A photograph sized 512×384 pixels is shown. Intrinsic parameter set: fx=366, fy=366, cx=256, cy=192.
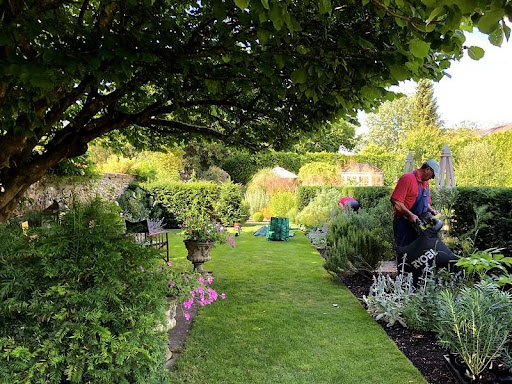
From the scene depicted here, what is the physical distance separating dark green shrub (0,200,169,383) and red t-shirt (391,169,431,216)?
3.62 meters

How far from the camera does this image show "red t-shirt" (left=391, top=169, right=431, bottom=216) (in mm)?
4762

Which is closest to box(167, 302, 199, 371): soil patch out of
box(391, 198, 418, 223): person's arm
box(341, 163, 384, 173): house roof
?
box(391, 198, 418, 223): person's arm

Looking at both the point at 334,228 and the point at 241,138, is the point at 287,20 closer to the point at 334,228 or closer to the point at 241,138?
the point at 241,138

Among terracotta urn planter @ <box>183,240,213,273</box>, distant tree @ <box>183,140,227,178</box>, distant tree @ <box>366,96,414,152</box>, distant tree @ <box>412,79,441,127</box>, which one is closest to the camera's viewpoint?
terracotta urn planter @ <box>183,240,213,273</box>

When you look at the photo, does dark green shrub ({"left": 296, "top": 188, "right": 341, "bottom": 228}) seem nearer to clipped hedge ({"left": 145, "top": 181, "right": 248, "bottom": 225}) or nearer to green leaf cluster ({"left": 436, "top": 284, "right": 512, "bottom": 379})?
clipped hedge ({"left": 145, "top": 181, "right": 248, "bottom": 225})

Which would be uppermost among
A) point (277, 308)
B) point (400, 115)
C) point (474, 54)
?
point (400, 115)

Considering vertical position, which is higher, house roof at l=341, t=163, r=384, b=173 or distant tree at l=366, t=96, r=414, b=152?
distant tree at l=366, t=96, r=414, b=152

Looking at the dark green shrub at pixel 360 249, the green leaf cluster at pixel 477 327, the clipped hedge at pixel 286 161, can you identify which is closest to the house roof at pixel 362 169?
the clipped hedge at pixel 286 161

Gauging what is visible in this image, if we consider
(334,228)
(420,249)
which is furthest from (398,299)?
(334,228)

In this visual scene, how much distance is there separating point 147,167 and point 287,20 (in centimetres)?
1436

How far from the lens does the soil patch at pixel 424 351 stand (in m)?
3.03

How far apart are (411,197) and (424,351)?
6.62ft

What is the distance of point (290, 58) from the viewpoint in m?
2.40

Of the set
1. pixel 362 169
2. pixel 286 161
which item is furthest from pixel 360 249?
pixel 286 161
